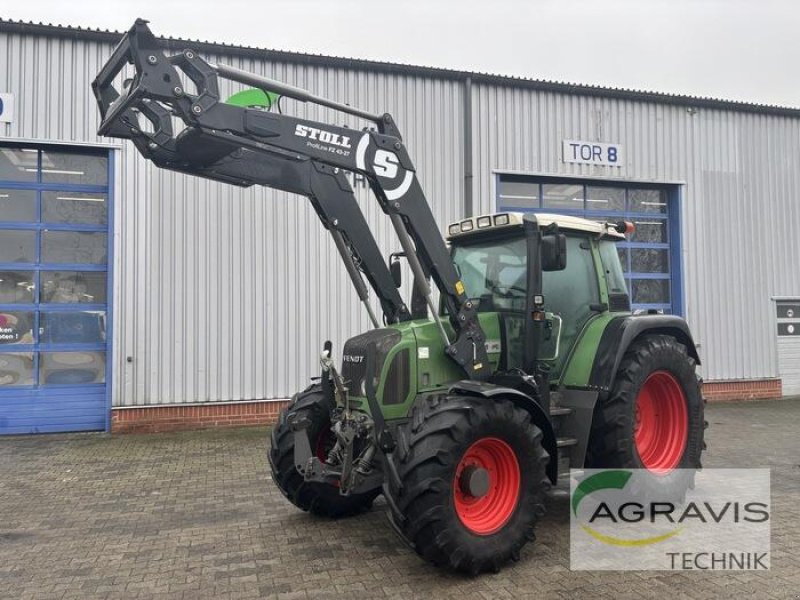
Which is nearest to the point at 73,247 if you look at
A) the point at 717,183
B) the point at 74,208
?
the point at 74,208

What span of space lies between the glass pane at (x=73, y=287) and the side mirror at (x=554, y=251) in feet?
25.8

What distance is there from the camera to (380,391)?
4621 millimetres

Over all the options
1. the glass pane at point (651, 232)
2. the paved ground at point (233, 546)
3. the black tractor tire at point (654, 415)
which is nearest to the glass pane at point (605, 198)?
the glass pane at point (651, 232)

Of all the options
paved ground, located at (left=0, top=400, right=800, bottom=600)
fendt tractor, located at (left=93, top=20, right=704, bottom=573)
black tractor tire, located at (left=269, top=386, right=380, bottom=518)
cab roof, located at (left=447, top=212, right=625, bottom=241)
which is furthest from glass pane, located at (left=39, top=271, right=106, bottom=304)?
cab roof, located at (left=447, top=212, right=625, bottom=241)

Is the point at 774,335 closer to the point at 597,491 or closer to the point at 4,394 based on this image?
the point at 597,491

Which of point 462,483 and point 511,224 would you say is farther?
point 511,224

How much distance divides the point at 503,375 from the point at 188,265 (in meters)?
6.78

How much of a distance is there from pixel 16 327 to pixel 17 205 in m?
1.91

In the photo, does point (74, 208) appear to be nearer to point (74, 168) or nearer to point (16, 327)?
point (74, 168)

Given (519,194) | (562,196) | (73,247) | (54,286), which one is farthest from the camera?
(562,196)

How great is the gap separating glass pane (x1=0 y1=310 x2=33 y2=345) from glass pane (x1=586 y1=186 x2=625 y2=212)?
10.1m

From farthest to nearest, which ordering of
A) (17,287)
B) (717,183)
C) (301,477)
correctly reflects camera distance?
1. (717,183)
2. (17,287)
3. (301,477)

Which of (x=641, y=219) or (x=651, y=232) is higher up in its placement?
(x=641, y=219)

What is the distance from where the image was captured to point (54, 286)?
33.0 feet
